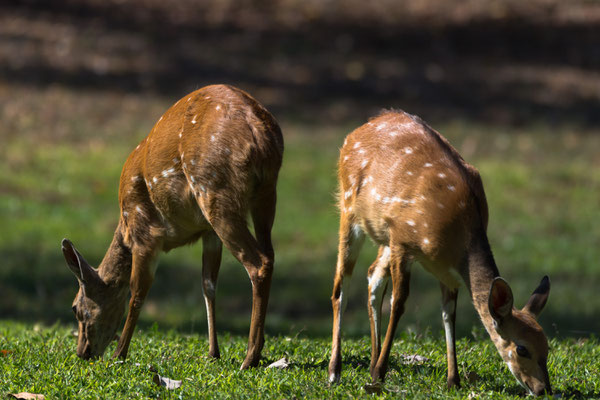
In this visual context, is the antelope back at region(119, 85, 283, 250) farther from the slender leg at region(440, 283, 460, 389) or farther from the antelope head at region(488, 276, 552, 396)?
the antelope head at region(488, 276, 552, 396)

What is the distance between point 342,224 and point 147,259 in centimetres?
157

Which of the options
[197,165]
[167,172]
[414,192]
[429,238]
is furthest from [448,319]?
[167,172]

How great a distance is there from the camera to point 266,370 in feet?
21.0

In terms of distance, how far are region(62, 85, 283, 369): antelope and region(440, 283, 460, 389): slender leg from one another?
1.27 meters

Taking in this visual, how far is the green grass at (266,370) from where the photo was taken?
586cm

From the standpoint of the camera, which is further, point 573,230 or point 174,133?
point 573,230

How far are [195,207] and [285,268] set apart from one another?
281 inches

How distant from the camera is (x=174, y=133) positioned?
698cm

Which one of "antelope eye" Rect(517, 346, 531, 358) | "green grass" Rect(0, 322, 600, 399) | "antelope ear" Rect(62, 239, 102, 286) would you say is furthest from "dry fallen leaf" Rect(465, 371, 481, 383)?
"antelope ear" Rect(62, 239, 102, 286)

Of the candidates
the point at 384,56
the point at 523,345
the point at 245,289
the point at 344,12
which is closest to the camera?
the point at 523,345

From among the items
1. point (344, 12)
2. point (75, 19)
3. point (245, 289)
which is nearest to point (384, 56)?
point (344, 12)

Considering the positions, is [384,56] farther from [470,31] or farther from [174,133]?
[174,133]

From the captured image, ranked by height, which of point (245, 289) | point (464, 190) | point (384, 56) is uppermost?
point (464, 190)

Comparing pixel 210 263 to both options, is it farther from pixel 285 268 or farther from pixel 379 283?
pixel 285 268
